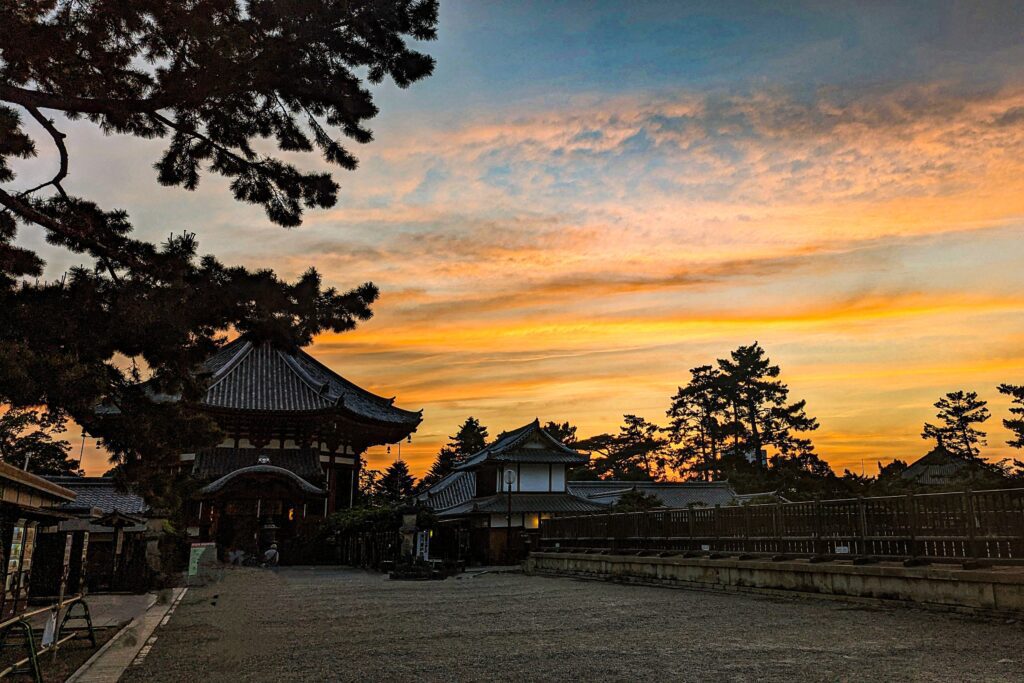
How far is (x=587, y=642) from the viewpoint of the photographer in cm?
863

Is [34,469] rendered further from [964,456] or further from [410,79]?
[964,456]

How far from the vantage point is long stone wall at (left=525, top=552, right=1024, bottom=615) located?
31.1 ft

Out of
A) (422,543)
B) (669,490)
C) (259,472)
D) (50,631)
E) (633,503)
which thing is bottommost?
(422,543)

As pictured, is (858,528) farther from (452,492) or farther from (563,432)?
(563,432)

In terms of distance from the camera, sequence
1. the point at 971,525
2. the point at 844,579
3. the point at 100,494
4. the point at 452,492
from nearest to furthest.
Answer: the point at 971,525, the point at 844,579, the point at 100,494, the point at 452,492

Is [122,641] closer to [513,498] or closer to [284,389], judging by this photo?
[284,389]

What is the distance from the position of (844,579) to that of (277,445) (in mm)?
28355

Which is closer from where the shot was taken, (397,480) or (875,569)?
(875,569)

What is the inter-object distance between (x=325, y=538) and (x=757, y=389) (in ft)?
177

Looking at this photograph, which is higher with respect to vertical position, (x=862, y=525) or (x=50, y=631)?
(x=862, y=525)

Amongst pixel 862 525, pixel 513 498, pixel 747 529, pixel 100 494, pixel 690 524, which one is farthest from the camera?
pixel 513 498

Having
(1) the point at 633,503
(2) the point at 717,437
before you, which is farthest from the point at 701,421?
(1) the point at 633,503

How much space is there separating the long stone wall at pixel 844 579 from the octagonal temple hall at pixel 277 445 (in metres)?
16.8

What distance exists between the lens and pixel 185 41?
23.0 ft
